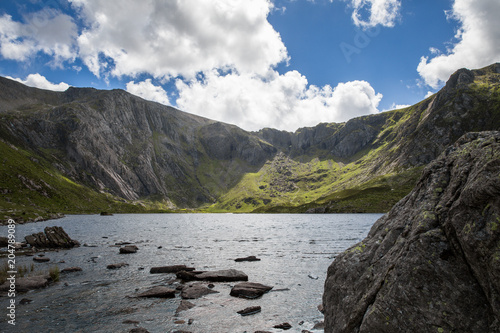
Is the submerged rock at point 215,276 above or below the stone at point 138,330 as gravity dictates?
below

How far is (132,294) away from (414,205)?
28.0 m

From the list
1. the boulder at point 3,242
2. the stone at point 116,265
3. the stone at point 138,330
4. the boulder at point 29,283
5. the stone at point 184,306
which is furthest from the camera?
the boulder at point 3,242

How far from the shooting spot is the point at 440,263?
8.79 meters

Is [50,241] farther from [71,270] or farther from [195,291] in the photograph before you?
[195,291]

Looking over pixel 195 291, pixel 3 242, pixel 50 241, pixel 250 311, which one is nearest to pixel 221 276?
pixel 195 291

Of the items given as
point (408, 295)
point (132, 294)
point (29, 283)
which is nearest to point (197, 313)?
point (132, 294)

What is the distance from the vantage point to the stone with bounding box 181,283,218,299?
89.5ft

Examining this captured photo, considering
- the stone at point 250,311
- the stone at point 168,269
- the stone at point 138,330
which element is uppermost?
the stone at point 138,330

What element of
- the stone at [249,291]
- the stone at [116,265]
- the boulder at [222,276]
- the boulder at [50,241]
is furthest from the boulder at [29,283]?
the boulder at [50,241]

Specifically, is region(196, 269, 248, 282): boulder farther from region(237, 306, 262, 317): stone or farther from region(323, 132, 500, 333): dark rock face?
region(323, 132, 500, 333): dark rock face

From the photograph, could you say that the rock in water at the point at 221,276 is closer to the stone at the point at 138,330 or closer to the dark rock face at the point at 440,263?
the stone at the point at 138,330

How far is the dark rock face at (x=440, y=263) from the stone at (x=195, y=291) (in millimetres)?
18490

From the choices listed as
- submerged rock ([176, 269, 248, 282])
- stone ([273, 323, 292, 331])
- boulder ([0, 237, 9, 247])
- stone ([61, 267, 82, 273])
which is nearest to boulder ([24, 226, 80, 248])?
boulder ([0, 237, 9, 247])

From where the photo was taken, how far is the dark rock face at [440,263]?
765cm
